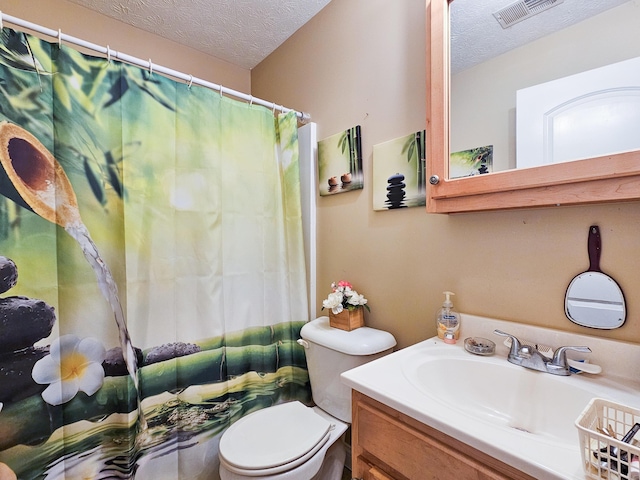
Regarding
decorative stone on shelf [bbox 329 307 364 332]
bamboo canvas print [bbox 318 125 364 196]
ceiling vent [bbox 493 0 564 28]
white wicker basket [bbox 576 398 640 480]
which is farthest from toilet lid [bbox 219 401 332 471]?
ceiling vent [bbox 493 0 564 28]

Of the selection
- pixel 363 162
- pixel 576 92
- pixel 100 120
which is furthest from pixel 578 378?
pixel 100 120

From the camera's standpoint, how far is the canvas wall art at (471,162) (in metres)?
0.94

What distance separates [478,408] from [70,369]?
1370mm

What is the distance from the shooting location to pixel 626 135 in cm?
71

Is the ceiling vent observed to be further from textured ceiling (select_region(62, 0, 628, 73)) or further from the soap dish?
the soap dish

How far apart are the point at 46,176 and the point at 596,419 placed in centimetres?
166

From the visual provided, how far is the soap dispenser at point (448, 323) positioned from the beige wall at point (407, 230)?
0.18ft

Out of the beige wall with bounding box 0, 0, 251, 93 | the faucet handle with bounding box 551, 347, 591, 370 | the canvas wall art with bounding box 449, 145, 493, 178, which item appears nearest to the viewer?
the faucet handle with bounding box 551, 347, 591, 370

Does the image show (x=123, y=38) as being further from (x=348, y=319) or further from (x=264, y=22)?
(x=348, y=319)

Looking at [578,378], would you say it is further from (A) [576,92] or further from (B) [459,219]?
(A) [576,92]

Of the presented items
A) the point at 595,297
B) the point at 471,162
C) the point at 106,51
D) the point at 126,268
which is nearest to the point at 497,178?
the point at 471,162

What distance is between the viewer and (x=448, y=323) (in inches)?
41.4

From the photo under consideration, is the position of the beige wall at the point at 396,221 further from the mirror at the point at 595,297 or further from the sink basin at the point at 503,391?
the sink basin at the point at 503,391

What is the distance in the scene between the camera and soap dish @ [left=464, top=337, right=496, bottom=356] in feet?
3.09
